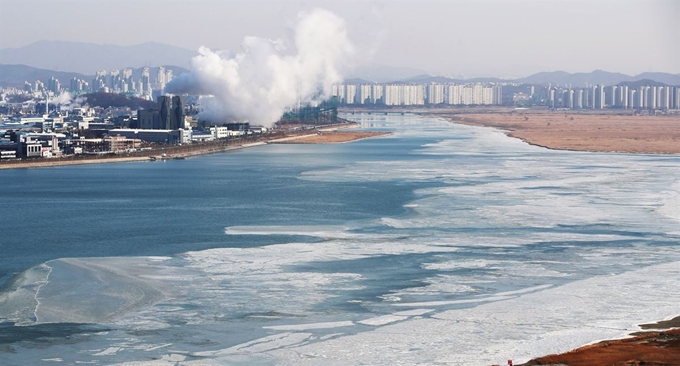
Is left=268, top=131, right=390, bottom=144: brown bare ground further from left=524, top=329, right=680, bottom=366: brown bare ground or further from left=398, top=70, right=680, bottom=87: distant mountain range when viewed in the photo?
left=398, top=70, right=680, bottom=87: distant mountain range

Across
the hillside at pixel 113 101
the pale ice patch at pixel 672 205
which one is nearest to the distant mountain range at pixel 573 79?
the hillside at pixel 113 101

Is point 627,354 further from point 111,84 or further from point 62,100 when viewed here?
point 111,84

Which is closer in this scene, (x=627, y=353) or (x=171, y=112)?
(x=627, y=353)

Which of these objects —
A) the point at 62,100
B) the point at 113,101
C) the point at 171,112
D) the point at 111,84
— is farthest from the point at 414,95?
the point at 171,112

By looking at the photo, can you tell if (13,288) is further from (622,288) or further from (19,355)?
(622,288)

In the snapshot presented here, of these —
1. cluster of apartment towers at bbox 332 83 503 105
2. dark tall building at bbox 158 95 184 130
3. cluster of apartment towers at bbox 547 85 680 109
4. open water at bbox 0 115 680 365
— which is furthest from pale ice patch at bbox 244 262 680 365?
cluster of apartment towers at bbox 332 83 503 105
